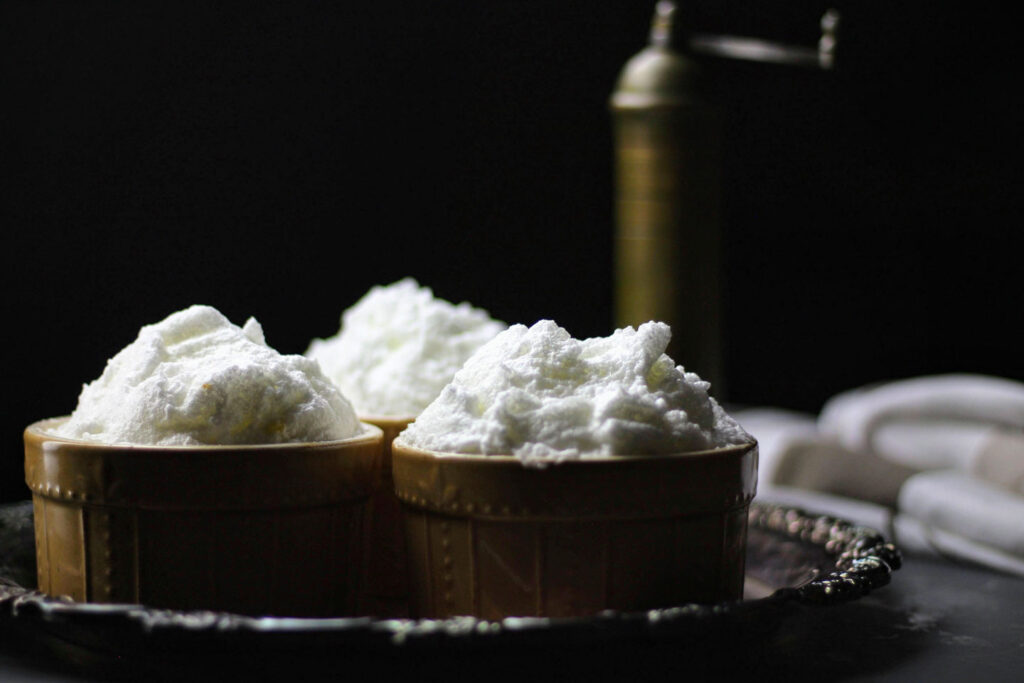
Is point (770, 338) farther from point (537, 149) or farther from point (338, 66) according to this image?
point (338, 66)

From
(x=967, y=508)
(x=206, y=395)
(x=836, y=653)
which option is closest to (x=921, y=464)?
(x=967, y=508)

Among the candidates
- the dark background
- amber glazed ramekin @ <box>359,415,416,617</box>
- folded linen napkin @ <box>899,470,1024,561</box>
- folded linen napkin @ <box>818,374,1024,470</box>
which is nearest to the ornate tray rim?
amber glazed ramekin @ <box>359,415,416,617</box>

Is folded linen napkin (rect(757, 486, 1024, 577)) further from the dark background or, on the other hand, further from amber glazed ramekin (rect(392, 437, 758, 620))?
the dark background

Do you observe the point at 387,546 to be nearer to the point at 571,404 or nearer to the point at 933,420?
the point at 571,404

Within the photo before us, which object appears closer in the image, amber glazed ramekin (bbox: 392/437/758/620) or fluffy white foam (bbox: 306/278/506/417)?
amber glazed ramekin (bbox: 392/437/758/620)

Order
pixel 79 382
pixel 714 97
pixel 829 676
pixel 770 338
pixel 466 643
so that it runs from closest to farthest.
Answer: pixel 466 643 → pixel 829 676 → pixel 714 97 → pixel 79 382 → pixel 770 338

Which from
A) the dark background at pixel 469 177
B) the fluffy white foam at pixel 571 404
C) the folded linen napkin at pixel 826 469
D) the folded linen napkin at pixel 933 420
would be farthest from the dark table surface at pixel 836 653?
the dark background at pixel 469 177

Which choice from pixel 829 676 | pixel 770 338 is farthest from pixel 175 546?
pixel 770 338

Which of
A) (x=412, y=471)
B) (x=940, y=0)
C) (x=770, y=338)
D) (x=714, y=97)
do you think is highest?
(x=940, y=0)
